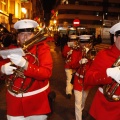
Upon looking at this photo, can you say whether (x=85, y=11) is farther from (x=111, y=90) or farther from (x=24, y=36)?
(x=111, y=90)

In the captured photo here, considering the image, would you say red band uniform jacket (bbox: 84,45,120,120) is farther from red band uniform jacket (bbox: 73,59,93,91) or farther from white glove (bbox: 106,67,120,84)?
red band uniform jacket (bbox: 73,59,93,91)

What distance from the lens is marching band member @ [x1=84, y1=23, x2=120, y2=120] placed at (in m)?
2.82

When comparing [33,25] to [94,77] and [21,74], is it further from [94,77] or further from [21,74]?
[94,77]

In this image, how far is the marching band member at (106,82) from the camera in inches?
111

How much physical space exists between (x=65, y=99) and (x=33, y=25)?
167 inches

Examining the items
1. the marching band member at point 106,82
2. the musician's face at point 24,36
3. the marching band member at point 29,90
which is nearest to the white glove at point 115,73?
the marching band member at point 106,82

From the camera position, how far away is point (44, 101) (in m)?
3.47

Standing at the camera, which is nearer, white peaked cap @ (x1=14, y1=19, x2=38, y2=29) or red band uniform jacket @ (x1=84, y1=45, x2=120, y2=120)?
red band uniform jacket @ (x1=84, y1=45, x2=120, y2=120)

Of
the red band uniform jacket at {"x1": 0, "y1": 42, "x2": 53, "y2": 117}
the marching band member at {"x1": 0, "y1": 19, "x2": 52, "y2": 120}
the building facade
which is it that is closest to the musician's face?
the marching band member at {"x1": 0, "y1": 19, "x2": 52, "y2": 120}

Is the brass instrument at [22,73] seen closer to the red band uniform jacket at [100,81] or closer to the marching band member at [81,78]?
the red band uniform jacket at [100,81]

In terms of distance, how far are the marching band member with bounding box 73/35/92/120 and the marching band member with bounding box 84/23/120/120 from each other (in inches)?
79.8

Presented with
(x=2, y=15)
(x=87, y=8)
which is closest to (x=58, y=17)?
(x=87, y=8)

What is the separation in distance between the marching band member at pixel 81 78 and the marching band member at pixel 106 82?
2028 mm

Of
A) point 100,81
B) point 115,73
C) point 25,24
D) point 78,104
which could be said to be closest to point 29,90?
point 25,24
